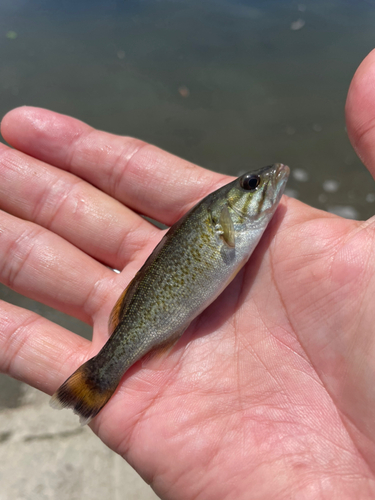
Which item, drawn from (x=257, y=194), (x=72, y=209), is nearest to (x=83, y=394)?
(x=72, y=209)

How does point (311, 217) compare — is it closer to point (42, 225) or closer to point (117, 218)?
point (117, 218)

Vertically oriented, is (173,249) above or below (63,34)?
below

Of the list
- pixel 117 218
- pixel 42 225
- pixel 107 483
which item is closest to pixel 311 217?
pixel 117 218

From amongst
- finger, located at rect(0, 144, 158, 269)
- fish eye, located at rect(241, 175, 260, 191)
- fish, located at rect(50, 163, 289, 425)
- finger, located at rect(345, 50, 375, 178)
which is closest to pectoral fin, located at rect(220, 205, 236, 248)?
fish, located at rect(50, 163, 289, 425)

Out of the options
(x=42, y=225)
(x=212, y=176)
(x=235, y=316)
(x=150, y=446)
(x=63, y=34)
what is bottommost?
(x=150, y=446)

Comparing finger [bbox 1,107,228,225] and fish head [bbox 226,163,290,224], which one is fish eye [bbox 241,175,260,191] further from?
finger [bbox 1,107,228,225]

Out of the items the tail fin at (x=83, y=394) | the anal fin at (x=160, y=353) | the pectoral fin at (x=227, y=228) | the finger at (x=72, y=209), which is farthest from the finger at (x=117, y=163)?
the tail fin at (x=83, y=394)

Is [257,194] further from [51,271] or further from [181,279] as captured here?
[51,271]
